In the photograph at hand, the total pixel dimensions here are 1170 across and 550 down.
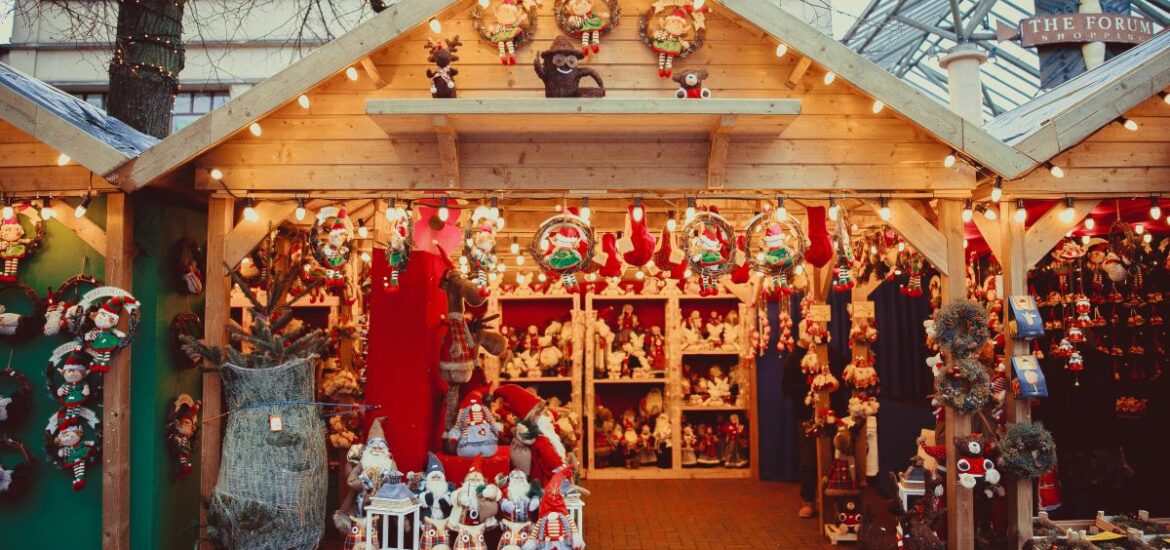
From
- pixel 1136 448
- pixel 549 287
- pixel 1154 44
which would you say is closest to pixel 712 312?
pixel 549 287

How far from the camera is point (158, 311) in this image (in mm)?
4578

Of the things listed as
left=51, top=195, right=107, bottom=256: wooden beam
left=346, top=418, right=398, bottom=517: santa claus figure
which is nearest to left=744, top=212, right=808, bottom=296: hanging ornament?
left=346, top=418, right=398, bottom=517: santa claus figure

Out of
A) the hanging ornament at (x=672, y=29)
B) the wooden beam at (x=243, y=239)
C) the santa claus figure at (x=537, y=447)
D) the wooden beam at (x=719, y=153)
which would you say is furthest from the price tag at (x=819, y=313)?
the wooden beam at (x=243, y=239)

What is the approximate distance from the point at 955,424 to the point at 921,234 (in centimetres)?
113

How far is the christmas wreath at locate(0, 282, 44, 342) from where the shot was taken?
174 inches

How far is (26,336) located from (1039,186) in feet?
20.0

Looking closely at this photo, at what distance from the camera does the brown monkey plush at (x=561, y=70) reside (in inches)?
161

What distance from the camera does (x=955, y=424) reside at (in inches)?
176

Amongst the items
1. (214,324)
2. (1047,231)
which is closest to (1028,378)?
(1047,231)

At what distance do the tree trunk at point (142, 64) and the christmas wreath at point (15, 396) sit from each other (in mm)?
2679

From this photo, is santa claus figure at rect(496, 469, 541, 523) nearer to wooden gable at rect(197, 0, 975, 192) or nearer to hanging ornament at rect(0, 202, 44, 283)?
wooden gable at rect(197, 0, 975, 192)

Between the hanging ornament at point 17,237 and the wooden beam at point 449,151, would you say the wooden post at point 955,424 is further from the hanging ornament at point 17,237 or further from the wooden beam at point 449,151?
the hanging ornament at point 17,237

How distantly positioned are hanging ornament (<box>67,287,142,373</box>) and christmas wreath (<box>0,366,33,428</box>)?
2.12 ft

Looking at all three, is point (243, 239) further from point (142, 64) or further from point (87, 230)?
point (142, 64)
